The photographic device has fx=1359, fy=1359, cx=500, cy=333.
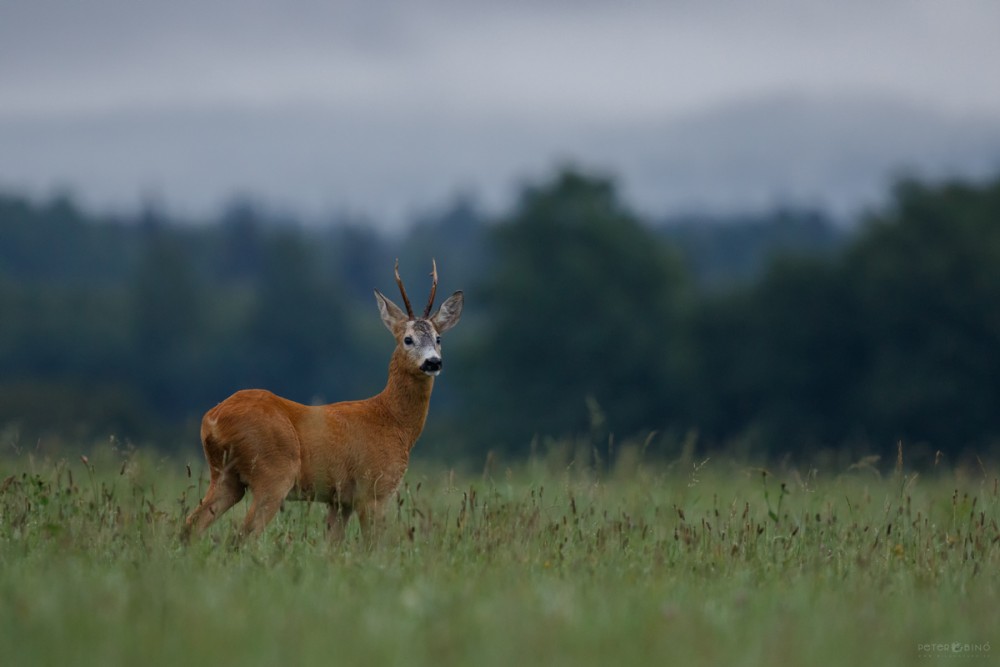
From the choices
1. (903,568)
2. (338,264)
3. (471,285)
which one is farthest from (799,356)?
(338,264)

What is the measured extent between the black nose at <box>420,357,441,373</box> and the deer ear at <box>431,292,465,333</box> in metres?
0.61

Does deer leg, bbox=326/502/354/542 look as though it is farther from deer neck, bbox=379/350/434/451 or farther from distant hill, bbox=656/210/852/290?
distant hill, bbox=656/210/852/290

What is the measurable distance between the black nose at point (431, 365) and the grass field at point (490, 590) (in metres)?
0.96

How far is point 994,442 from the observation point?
3562cm

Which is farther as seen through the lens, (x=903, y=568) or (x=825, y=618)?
(x=903, y=568)

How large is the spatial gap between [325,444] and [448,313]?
72.1 inches

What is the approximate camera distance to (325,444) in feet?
26.9

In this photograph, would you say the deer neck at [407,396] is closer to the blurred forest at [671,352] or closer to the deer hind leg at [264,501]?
the deer hind leg at [264,501]

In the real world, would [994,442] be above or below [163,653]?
below

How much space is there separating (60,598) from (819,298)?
37.3 m

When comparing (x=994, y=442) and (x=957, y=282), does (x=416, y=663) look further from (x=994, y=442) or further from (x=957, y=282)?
(x=957, y=282)

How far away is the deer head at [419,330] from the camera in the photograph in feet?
29.3

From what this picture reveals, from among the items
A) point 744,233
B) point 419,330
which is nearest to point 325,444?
point 419,330

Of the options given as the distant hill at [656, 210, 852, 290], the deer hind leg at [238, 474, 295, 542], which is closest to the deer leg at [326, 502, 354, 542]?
the deer hind leg at [238, 474, 295, 542]
